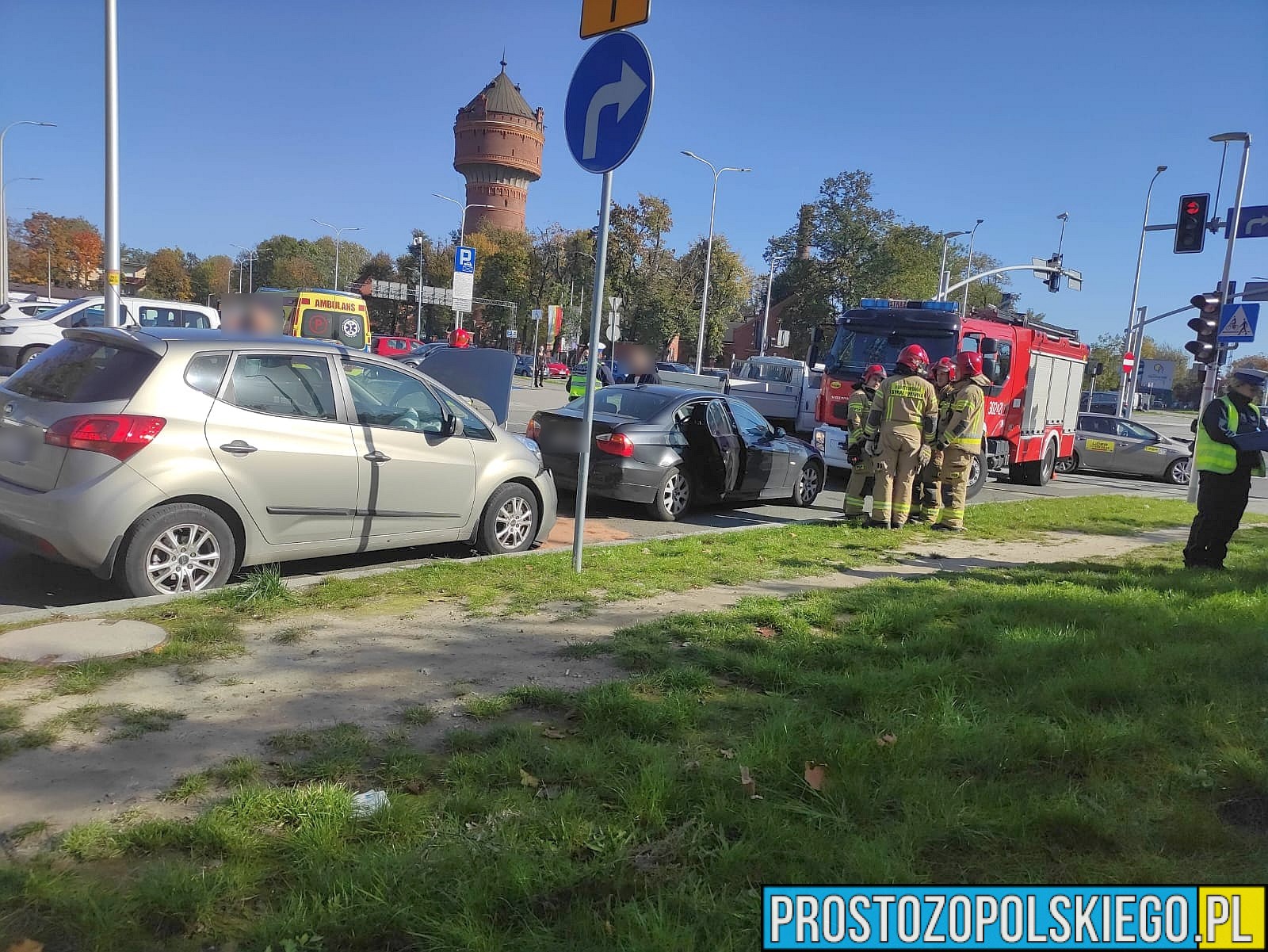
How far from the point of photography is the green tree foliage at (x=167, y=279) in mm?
94181

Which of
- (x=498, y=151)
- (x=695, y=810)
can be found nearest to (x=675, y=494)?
(x=695, y=810)

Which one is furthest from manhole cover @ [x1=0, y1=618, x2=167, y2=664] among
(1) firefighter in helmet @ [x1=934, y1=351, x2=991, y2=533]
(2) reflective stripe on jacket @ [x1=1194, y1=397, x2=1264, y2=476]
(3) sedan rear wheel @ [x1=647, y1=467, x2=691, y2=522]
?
(1) firefighter in helmet @ [x1=934, y1=351, x2=991, y2=533]

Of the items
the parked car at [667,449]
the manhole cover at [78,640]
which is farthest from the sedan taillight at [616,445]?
the manhole cover at [78,640]

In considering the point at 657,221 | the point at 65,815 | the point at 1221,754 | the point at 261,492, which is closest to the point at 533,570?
the point at 261,492

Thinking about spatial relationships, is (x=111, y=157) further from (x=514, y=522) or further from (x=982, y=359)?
(x=982, y=359)

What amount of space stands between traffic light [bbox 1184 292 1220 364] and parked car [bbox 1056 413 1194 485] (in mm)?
5579

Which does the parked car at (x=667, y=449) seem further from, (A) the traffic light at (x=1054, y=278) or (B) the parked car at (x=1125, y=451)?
(A) the traffic light at (x=1054, y=278)

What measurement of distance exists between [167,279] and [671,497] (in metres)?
102

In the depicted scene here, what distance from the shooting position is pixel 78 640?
4.18 metres

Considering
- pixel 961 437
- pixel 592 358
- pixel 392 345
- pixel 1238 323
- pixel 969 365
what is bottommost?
pixel 961 437

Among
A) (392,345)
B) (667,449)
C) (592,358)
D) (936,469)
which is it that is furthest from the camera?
(392,345)

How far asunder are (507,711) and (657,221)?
60086 millimetres

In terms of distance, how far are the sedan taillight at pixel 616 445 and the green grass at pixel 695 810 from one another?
475cm

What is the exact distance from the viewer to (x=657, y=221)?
60750 mm
